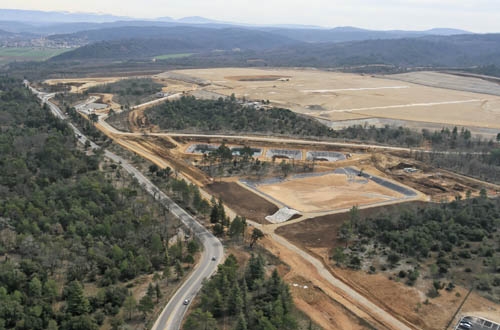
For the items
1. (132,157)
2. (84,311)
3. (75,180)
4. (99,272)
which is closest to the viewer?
(84,311)

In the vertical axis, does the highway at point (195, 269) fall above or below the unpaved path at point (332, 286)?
above

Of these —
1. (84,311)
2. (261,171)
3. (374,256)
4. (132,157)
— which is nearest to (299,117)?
(261,171)

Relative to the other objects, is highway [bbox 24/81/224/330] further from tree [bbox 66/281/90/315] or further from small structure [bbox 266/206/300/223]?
small structure [bbox 266/206/300/223]

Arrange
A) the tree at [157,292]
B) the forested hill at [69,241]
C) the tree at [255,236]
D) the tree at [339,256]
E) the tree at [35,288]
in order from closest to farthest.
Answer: the forested hill at [69,241]
the tree at [35,288]
the tree at [157,292]
the tree at [339,256]
the tree at [255,236]

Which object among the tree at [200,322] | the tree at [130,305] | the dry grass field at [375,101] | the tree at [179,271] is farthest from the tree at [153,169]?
the dry grass field at [375,101]

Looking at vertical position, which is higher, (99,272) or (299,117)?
(299,117)

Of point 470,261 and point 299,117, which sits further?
point 299,117

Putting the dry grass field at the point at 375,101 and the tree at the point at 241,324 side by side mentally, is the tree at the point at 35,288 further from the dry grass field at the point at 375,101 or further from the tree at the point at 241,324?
the dry grass field at the point at 375,101

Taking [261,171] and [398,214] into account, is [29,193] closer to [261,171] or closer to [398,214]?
[261,171]
